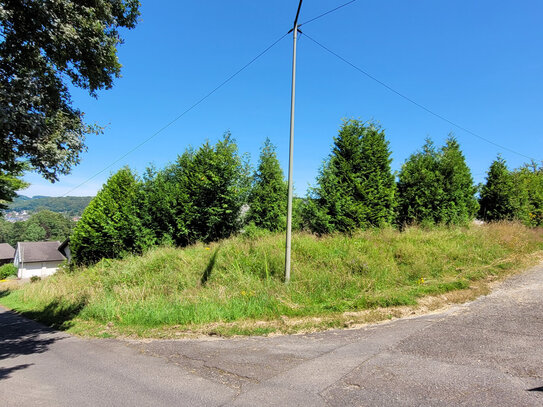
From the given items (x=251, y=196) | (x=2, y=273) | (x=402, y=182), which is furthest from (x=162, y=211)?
(x=2, y=273)

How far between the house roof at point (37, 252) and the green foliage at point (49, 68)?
5729cm

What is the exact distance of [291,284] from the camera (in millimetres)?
7133

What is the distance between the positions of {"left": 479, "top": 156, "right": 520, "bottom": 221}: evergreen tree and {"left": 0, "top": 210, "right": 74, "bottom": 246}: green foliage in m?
121

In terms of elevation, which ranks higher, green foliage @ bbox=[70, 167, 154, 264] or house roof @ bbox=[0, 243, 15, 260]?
green foliage @ bbox=[70, 167, 154, 264]

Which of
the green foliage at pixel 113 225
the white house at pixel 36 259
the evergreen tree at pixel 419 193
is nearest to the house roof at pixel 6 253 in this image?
the white house at pixel 36 259

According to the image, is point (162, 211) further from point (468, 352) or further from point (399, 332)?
point (468, 352)

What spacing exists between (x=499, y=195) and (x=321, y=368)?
791 inches

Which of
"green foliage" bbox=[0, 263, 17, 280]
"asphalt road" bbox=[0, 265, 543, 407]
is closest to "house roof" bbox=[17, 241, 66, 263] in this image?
"green foliage" bbox=[0, 263, 17, 280]

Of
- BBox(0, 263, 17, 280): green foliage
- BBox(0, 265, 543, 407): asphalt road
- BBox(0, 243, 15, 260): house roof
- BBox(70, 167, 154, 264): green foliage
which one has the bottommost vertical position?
BBox(0, 263, 17, 280): green foliage

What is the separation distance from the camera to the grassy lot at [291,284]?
596 cm

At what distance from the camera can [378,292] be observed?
259 inches

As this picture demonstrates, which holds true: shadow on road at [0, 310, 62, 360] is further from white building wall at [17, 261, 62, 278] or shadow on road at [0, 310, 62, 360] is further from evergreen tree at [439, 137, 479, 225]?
white building wall at [17, 261, 62, 278]

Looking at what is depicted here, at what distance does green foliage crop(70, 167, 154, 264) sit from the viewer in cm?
1608

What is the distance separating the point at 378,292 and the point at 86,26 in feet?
28.1
